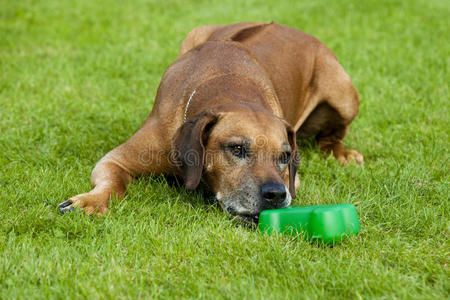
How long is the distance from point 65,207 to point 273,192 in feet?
4.48

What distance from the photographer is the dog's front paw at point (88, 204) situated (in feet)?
11.7

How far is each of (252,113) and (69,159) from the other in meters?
1.91

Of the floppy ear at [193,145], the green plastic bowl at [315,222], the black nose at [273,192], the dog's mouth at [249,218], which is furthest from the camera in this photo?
the floppy ear at [193,145]

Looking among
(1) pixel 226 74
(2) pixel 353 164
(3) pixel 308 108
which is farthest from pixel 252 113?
(3) pixel 308 108

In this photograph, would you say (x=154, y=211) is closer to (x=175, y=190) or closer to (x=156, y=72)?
(x=175, y=190)

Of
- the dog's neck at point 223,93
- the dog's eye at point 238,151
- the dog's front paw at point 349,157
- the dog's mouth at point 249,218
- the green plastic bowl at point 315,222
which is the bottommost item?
the dog's front paw at point 349,157

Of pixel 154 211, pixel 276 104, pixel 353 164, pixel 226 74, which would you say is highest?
pixel 226 74

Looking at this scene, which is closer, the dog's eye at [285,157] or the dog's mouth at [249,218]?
the dog's mouth at [249,218]

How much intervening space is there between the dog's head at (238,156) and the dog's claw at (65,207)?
2.54 feet

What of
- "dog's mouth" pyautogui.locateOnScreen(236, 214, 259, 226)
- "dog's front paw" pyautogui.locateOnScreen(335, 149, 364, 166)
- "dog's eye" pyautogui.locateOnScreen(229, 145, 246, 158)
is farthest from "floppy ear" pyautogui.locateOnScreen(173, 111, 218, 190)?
"dog's front paw" pyautogui.locateOnScreen(335, 149, 364, 166)

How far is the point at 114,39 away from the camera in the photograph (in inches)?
335

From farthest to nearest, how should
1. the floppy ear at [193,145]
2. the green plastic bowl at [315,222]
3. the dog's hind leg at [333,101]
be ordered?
the dog's hind leg at [333,101] → the floppy ear at [193,145] → the green plastic bowl at [315,222]

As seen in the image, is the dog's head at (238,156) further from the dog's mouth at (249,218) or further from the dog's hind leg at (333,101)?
the dog's hind leg at (333,101)

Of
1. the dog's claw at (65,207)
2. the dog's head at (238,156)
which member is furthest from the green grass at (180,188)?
the dog's head at (238,156)
